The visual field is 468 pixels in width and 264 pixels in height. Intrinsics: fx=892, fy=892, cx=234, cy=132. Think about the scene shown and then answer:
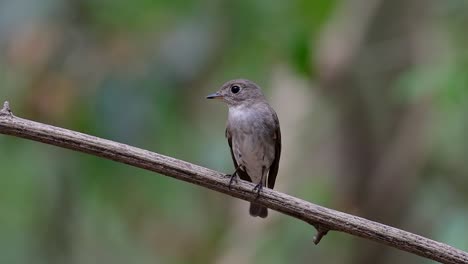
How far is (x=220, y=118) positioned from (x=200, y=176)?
342cm

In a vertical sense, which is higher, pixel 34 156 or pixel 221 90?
pixel 221 90

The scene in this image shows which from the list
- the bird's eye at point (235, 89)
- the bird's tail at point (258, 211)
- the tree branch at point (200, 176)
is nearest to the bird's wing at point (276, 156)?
the bird's tail at point (258, 211)

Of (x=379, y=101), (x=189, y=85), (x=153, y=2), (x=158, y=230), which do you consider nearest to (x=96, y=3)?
(x=153, y=2)

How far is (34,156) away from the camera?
549 cm

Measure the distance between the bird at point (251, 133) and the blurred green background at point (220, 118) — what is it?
0.10 m

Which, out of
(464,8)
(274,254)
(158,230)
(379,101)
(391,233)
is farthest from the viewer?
(379,101)

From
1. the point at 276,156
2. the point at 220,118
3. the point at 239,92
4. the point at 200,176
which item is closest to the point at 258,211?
the point at 276,156

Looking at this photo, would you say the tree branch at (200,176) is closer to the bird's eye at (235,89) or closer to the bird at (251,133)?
the bird at (251,133)

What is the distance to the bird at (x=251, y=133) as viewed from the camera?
5562mm

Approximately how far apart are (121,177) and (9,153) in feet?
2.25

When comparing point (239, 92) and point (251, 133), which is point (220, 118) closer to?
point (239, 92)

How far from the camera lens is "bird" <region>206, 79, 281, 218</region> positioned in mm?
5562

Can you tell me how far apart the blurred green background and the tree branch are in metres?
1.37

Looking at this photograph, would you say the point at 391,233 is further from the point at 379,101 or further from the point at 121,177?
the point at 379,101
